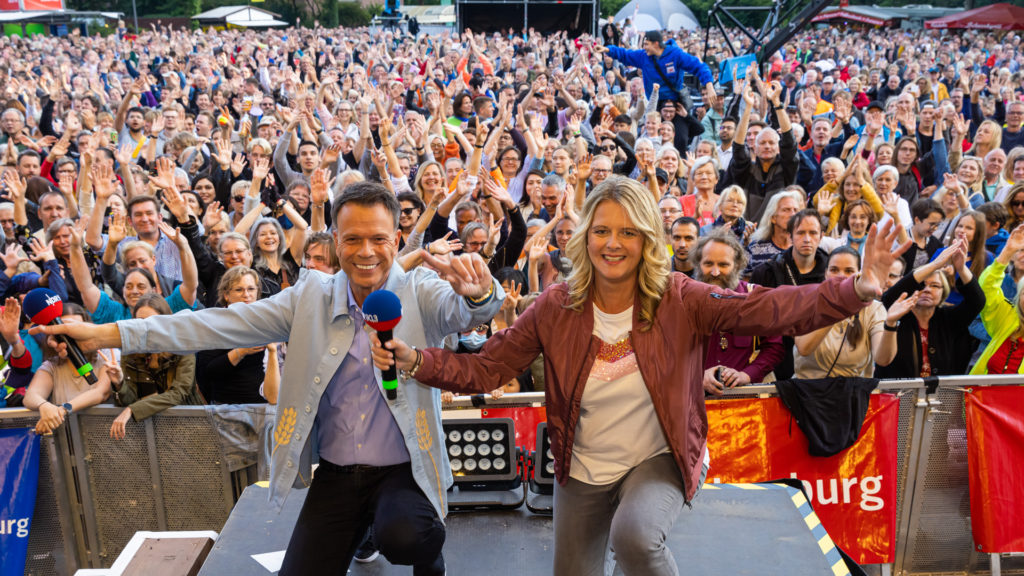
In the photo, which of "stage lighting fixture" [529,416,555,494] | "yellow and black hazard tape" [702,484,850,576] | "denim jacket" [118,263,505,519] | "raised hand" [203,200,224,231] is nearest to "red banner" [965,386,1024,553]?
"yellow and black hazard tape" [702,484,850,576]

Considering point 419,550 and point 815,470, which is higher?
point 419,550

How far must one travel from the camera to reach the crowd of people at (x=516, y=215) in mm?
4586

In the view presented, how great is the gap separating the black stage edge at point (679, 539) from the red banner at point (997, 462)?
135cm

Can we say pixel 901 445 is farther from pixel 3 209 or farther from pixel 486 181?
pixel 3 209

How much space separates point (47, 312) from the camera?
8.83 ft

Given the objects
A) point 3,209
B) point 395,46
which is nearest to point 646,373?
point 3,209

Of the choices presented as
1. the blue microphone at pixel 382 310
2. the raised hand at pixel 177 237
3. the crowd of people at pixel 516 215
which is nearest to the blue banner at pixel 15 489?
the crowd of people at pixel 516 215

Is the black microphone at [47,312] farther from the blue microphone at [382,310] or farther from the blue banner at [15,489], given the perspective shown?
the blue banner at [15,489]

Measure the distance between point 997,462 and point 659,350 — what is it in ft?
9.88

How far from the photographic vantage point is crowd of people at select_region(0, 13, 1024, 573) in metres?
4.59

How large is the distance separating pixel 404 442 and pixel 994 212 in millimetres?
5772

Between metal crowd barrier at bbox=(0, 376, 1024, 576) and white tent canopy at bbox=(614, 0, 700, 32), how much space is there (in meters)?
25.8

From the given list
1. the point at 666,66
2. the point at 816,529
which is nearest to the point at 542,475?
the point at 816,529

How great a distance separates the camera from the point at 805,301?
2633 mm
